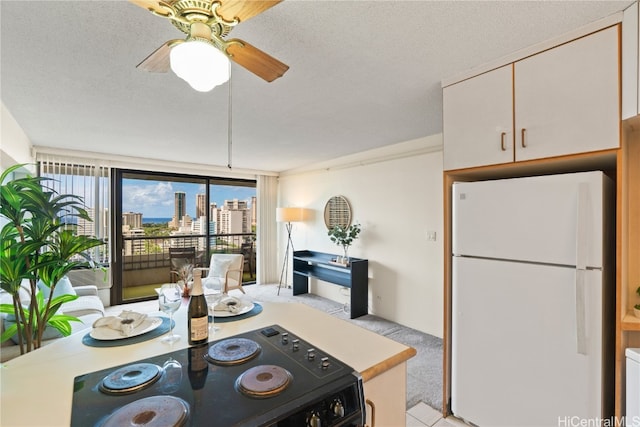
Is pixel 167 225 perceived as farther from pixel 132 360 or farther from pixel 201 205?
pixel 132 360

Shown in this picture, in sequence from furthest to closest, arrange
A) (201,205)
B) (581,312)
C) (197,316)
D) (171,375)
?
(201,205), (581,312), (197,316), (171,375)

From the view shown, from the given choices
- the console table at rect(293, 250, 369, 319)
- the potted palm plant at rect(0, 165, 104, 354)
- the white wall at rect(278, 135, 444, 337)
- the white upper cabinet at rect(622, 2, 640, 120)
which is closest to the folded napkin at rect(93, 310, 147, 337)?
the potted palm plant at rect(0, 165, 104, 354)

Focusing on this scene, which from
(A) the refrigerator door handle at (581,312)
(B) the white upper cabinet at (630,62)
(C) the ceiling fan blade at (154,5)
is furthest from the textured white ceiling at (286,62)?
(A) the refrigerator door handle at (581,312)

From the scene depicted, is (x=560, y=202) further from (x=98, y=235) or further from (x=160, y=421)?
(x=98, y=235)

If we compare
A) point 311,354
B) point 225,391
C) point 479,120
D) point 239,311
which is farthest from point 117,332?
point 479,120

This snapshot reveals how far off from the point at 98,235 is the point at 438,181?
4.73m

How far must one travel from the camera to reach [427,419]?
80.1 inches

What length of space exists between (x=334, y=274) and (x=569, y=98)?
3451 millimetres

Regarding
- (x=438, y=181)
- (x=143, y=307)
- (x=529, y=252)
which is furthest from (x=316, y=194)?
(x=529, y=252)

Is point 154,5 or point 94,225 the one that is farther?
point 94,225

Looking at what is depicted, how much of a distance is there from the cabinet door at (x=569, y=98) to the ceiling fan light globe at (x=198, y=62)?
1615 millimetres

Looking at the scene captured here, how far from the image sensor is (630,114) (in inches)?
53.1

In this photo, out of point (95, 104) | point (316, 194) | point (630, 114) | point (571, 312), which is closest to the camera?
point (630, 114)

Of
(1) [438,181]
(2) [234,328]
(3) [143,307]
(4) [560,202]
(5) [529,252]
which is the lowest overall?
(3) [143,307]
